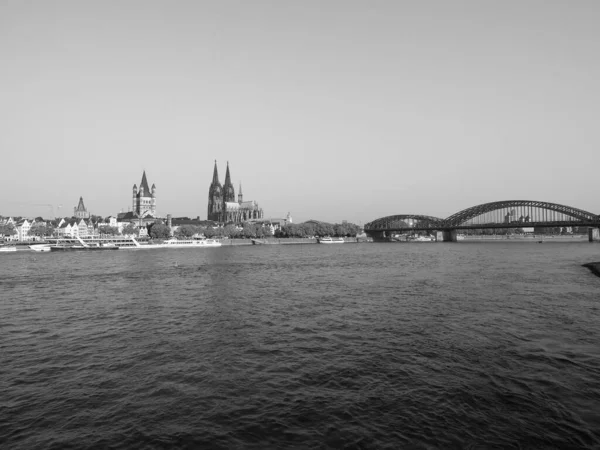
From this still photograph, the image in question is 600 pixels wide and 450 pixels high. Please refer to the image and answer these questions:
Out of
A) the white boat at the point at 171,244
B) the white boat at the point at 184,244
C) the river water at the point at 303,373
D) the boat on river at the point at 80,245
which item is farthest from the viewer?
the white boat at the point at 184,244

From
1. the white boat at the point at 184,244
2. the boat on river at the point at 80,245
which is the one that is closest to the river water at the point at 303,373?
the boat on river at the point at 80,245

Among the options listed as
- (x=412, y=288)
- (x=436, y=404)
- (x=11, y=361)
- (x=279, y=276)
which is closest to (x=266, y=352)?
(x=436, y=404)

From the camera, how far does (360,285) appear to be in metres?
40.6

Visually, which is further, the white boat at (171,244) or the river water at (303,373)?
the white boat at (171,244)

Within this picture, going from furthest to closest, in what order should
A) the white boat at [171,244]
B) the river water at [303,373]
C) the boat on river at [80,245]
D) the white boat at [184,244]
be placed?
1. the white boat at [184,244]
2. the white boat at [171,244]
3. the boat on river at [80,245]
4. the river water at [303,373]

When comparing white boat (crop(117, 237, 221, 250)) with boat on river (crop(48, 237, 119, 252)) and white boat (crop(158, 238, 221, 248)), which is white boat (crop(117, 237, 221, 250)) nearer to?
white boat (crop(158, 238, 221, 248))

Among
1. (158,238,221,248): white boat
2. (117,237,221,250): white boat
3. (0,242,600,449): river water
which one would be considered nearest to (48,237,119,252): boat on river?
(117,237,221,250): white boat

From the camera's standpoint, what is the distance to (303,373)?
49.4 feet

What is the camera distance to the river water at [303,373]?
34.9ft

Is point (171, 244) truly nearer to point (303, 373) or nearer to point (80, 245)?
point (80, 245)

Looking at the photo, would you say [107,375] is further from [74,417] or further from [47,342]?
[47,342]

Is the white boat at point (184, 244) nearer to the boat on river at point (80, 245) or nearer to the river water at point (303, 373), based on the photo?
the boat on river at point (80, 245)

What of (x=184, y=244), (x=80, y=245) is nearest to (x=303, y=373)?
(x=80, y=245)

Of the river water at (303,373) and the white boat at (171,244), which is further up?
the white boat at (171,244)
